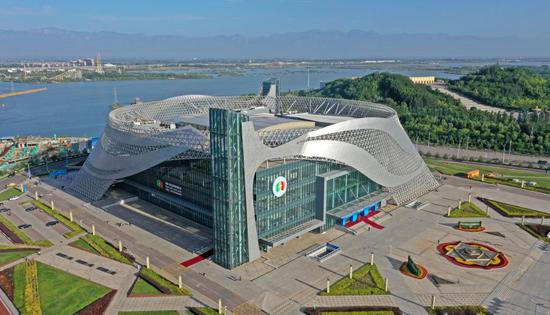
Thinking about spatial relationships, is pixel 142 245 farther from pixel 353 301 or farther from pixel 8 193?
pixel 8 193

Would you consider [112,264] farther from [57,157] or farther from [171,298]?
[57,157]

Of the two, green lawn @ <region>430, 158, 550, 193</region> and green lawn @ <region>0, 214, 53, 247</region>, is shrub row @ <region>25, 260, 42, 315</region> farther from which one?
green lawn @ <region>430, 158, 550, 193</region>

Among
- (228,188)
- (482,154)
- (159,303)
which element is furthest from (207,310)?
(482,154)

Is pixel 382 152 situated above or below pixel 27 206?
above

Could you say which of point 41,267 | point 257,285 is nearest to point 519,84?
point 257,285

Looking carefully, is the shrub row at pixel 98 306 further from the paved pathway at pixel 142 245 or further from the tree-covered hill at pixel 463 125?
the tree-covered hill at pixel 463 125

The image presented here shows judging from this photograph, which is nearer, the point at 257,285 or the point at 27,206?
the point at 257,285

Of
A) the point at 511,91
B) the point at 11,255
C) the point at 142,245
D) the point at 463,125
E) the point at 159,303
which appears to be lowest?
the point at 159,303
